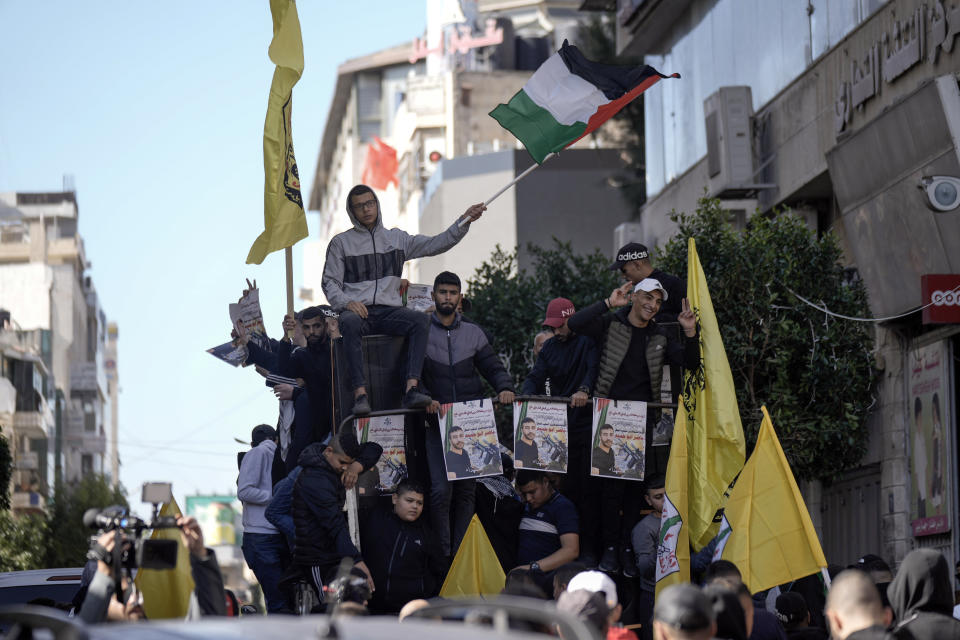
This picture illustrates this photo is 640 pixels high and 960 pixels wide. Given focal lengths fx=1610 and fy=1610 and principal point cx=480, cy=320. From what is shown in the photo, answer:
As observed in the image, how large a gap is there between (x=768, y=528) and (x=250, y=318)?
5662 millimetres

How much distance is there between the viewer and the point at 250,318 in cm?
1441

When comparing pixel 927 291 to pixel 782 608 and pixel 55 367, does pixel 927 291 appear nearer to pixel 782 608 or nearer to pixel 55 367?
pixel 782 608

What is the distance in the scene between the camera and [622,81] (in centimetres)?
1482

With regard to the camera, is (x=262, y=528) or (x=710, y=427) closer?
(x=710, y=427)

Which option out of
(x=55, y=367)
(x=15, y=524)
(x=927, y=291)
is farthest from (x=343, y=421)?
(x=55, y=367)

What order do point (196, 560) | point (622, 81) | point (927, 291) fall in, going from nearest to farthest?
1. point (196, 560)
2. point (622, 81)
3. point (927, 291)

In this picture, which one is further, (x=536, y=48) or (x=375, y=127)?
(x=375, y=127)

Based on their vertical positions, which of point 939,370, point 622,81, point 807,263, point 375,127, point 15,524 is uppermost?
point 375,127

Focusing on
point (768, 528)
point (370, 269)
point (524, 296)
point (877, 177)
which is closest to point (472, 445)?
point (370, 269)

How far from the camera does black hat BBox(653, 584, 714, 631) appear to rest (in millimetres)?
6051

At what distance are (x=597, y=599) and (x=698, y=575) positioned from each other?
4.78m

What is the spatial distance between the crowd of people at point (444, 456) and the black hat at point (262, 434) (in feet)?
1.07

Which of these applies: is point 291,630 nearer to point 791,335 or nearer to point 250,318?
point 250,318

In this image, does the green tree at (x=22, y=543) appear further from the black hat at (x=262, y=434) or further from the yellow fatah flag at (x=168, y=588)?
the yellow fatah flag at (x=168, y=588)
